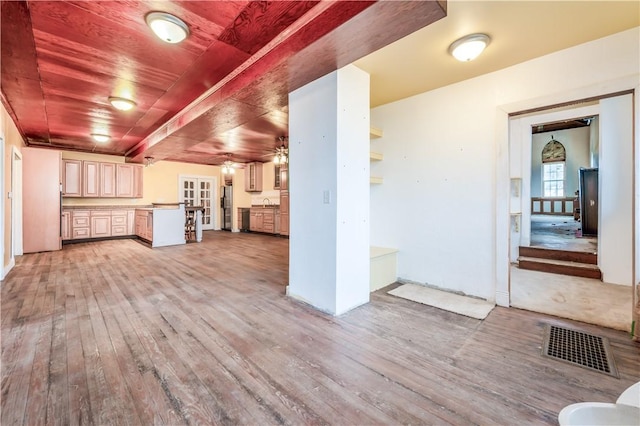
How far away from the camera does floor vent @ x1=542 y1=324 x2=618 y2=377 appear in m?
1.80

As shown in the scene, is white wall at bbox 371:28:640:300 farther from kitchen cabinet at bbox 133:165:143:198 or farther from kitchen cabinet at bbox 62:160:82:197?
kitchen cabinet at bbox 62:160:82:197

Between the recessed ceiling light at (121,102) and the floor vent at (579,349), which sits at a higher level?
the recessed ceiling light at (121,102)

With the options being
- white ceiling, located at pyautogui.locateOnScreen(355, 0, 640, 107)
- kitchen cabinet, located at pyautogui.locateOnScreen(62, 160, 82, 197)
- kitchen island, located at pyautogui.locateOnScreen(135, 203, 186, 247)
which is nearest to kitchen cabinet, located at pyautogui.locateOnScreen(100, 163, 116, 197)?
kitchen cabinet, located at pyautogui.locateOnScreen(62, 160, 82, 197)

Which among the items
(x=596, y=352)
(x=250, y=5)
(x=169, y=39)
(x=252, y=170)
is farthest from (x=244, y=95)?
(x=252, y=170)

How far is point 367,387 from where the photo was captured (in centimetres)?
157

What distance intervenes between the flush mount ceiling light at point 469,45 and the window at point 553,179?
12522 millimetres

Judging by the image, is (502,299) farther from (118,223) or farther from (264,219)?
(118,223)

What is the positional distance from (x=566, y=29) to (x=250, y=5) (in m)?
2.52

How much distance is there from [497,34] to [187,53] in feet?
9.16

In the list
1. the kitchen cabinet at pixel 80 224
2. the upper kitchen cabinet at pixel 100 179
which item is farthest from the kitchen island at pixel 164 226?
the kitchen cabinet at pixel 80 224

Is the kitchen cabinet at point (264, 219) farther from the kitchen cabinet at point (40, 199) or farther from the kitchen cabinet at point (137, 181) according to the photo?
the kitchen cabinet at point (40, 199)

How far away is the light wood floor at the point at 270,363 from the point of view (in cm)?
139

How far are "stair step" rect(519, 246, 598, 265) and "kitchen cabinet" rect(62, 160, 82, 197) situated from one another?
10.2 m

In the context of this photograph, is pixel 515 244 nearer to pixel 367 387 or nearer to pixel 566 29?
pixel 566 29
